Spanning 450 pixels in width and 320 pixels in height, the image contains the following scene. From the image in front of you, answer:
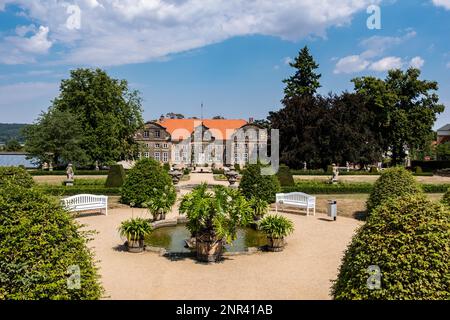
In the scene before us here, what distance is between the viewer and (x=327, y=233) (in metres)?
14.4

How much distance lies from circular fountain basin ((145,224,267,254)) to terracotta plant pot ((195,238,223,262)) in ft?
2.44

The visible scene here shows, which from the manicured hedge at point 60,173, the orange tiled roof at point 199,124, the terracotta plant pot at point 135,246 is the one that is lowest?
the terracotta plant pot at point 135,246

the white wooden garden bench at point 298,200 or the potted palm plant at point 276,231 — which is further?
the white wooden garden bench at point 298,200

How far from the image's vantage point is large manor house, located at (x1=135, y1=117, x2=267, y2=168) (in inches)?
2790

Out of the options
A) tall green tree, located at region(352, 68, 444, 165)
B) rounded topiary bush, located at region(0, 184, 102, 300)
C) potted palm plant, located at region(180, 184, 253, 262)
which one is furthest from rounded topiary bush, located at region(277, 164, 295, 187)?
tall green tree, located at region(352, 68, 444, 165)

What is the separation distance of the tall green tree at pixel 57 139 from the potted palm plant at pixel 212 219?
107 ft

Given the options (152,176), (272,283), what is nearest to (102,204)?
(152,176)

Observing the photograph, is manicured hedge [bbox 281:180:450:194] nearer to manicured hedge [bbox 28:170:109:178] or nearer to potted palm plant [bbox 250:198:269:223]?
potted palm plant [bbox 250:198:269:223]

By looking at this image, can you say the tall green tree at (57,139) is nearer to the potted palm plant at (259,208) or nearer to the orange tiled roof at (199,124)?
the potted palm plant at (259,208)

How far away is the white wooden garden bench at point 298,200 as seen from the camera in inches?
712

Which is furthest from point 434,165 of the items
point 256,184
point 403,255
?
point 403,255

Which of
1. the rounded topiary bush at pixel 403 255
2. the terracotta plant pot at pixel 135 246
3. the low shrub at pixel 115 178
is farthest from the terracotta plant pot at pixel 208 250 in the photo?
the low shrub at pixel 115 178
